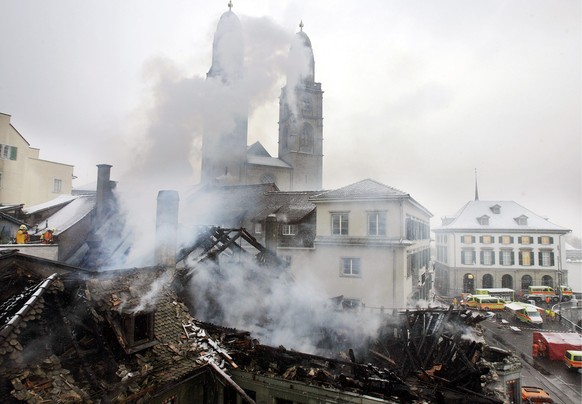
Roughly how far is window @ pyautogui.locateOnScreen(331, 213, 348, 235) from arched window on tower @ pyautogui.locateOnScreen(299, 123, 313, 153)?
24.7 m

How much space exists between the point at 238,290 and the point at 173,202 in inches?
188

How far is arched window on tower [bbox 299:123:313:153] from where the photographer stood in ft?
149

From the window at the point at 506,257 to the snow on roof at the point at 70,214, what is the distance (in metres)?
42.4

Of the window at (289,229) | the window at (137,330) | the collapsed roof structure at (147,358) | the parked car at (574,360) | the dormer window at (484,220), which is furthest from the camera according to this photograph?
→ the dormer window at (484,220)

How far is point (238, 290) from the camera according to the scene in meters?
14.7

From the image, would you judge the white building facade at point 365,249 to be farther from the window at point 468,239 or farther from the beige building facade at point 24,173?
the window at point 468,239

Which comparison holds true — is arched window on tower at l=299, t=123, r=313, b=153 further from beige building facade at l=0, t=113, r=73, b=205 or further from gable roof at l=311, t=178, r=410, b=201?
beige building facade at l=0, t=113, r=73, b=205

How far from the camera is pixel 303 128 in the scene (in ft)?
152

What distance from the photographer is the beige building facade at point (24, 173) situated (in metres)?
Result: 23.3

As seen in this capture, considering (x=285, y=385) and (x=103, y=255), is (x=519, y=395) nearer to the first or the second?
(x=285, y=385)

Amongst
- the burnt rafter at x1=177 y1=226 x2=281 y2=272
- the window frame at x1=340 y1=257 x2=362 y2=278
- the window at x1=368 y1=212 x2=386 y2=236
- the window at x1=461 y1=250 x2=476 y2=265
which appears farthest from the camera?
the window at x1=461 y1=250 x2=476 y2=265

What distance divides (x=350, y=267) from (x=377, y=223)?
3.25 m

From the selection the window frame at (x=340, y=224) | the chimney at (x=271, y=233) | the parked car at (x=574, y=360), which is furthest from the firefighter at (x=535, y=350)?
the chimney at (x=271, y=233)

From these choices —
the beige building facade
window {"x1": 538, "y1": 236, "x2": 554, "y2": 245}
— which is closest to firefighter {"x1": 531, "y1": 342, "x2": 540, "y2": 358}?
window {"x1": 538, "y1": 236, "x2": 554, "y2": 245}
